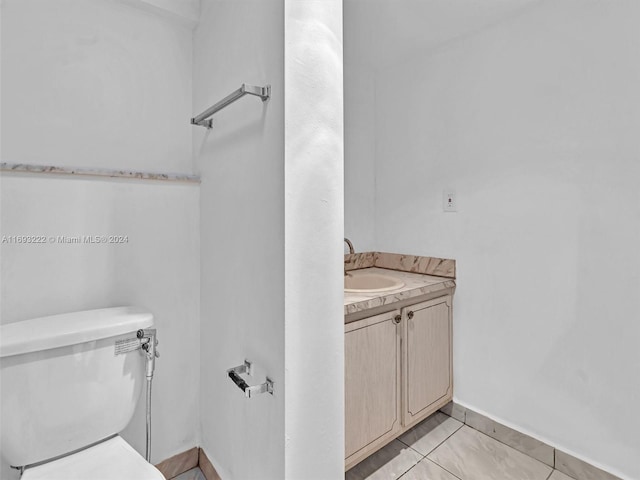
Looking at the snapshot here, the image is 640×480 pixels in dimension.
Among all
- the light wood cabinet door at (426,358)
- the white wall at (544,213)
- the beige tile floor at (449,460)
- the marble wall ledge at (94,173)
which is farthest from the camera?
→ the light wood cabinet door at (426,358)

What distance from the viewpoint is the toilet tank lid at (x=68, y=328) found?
967 millimetres

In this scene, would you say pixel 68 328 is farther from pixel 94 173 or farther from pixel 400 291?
pixel 400 291

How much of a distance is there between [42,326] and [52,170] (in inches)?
21.2

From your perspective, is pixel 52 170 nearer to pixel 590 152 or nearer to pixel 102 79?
pixel 102 79

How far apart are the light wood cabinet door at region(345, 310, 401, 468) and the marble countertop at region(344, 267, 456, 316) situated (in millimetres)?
80

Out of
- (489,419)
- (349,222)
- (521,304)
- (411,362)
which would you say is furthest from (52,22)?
(489,419)

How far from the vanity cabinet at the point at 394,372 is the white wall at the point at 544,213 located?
15 centimetres

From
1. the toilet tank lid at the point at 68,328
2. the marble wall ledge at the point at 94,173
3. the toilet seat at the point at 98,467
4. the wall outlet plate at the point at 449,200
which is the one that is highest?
the marble wall ledge at the point at 94,173

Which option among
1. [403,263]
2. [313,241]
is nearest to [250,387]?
[313,241]

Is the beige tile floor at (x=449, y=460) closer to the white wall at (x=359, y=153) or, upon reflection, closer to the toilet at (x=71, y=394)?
the toilet at (x=71, y=394)

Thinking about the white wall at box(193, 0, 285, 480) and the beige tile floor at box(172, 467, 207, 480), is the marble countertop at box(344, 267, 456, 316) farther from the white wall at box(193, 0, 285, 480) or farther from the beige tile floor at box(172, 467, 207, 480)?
the beige tile floor at box(172, 467, 207, 480)

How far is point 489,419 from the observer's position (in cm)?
177

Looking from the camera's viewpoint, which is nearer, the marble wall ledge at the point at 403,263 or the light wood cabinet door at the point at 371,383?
the light wood cabinet door at the point at 371,383

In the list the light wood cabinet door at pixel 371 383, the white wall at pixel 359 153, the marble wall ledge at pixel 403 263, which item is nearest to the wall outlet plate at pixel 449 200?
the marble wall ledge at pixel 403 263
